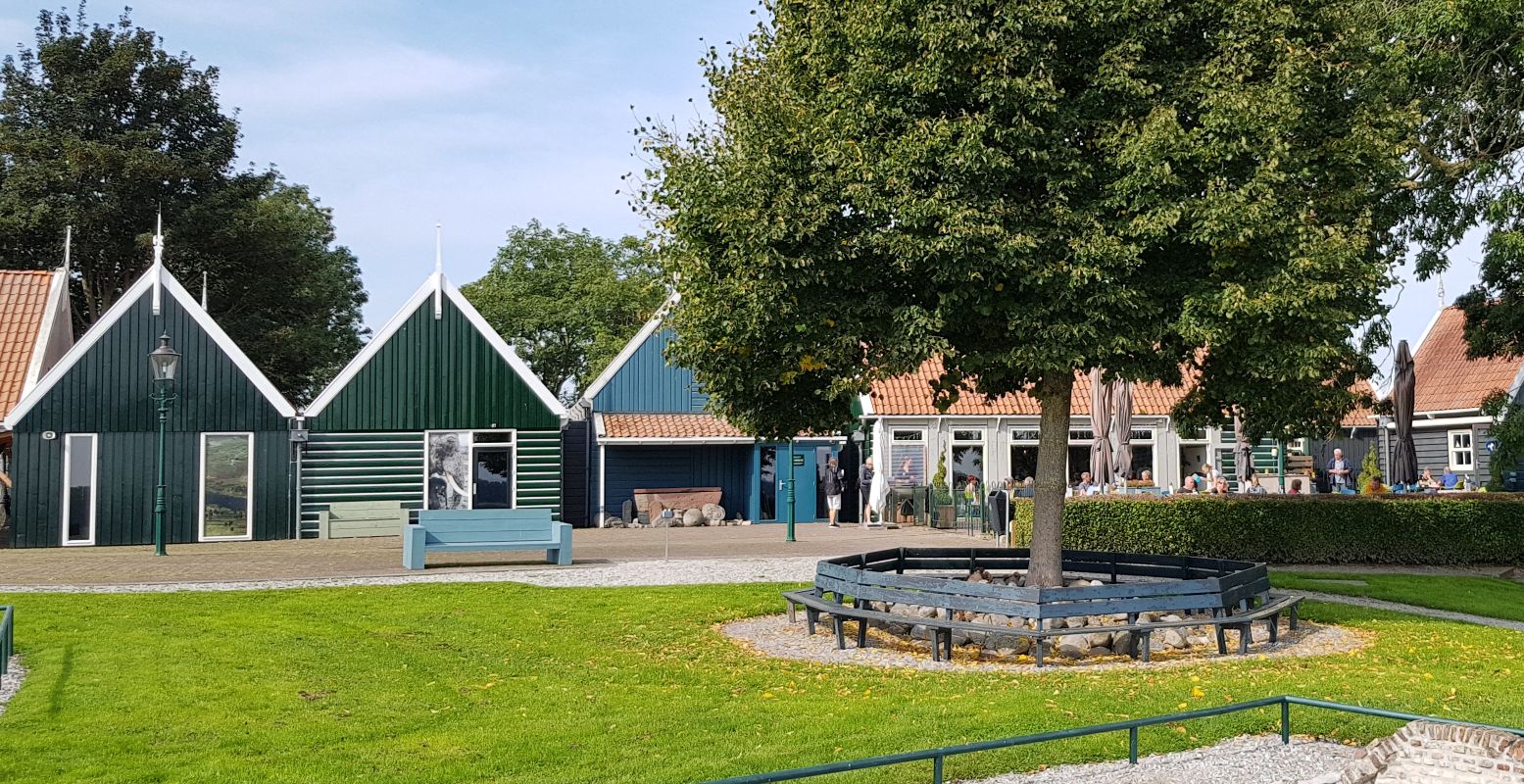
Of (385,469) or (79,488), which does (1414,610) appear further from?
(79,488)

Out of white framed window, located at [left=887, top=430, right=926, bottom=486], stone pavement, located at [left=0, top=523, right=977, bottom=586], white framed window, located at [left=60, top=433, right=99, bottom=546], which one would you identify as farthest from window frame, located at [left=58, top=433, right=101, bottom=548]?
white framed window, located at [left=887, top=430, right=926, bottom=486]

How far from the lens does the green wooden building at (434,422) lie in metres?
29.9

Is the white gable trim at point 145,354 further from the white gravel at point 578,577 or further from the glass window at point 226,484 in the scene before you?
the white gravel at point 578,577

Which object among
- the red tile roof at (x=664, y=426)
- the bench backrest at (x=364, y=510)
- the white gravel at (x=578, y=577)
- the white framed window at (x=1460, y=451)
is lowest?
the white gravel at (x=578, y=577)

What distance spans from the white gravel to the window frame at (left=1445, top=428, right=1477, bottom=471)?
2147 cm

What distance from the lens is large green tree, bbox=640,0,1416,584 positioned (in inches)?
Answer: 470

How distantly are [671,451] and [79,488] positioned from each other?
1418 cm

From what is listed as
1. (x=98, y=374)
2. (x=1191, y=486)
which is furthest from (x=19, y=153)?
(x=1191, y=486)

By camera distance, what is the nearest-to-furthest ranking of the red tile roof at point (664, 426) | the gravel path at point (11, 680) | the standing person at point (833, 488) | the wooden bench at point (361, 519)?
the gravel path at point (11, 680)
the wooden bench at point (361, 519)
the standing person at point (833, 488)
the red tile roof at point (664, 426)

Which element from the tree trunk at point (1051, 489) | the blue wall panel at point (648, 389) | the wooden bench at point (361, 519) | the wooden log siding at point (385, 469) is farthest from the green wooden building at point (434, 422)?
the tree trunk at point (1051, 489)

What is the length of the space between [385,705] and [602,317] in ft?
138

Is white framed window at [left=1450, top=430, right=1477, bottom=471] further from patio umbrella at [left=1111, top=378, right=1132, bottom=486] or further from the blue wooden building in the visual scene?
the blue wooden building

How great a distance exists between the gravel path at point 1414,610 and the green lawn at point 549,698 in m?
1.15

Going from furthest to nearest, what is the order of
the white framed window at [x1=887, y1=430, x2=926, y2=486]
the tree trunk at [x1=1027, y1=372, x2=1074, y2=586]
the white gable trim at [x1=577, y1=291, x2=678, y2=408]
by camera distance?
1. the white gable trim at [x1=577, y1=291, x2=678, y2=408]
2. the white framed window at [x1=887, y1=430, x2=926, y2=486]
3. the tree trunk at [x1=1027, y1=372, x2=1074, y2=586]
